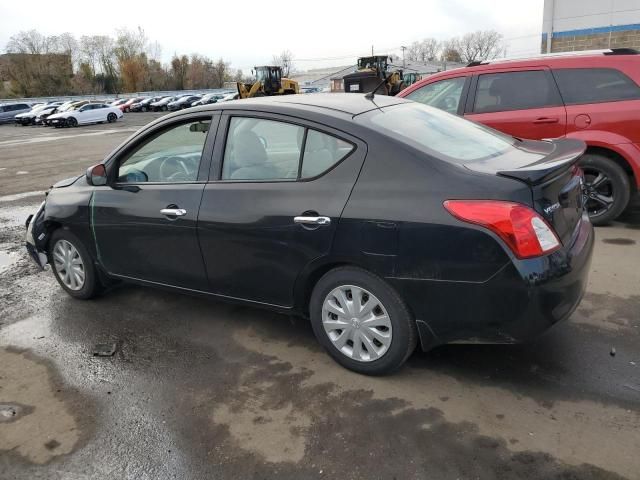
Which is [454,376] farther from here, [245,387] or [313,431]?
[245,387]

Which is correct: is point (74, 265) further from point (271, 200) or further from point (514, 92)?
point (514, 92)

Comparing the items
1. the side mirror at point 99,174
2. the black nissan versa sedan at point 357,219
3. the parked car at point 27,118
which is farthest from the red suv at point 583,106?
the parked car at point 27,118

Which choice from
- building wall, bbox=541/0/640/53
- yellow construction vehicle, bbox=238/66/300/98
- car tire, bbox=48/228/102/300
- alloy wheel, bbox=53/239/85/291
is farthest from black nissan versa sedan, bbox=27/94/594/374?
yellow construction vehicle, bbox=238/66/300/98

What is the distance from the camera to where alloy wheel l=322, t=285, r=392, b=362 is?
3002 millimetres

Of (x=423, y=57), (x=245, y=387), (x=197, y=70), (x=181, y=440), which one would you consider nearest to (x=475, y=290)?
(x=245, y=387)

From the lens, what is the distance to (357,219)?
2887 mm

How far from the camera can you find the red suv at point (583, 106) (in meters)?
5.32

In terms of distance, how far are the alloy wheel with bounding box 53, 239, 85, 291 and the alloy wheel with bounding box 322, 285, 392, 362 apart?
96.8 inches

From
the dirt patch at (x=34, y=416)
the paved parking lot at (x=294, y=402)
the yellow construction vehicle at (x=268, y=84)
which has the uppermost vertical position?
the yellow construction vehicle at (x=268, y=84)

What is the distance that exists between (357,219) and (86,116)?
37005mm

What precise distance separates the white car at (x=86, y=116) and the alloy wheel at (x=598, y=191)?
1386 inches

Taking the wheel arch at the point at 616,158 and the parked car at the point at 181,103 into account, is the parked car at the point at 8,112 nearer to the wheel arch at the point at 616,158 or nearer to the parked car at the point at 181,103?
the parked car at the point at 181,103

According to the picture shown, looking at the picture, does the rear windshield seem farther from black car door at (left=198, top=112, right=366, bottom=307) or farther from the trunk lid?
black car door at (left=198, top=112, right=366, bottom=307)

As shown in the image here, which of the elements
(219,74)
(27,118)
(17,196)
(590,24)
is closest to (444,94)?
(17,196)
